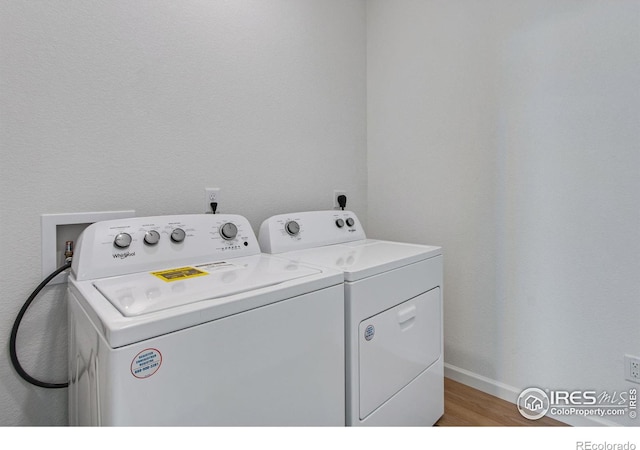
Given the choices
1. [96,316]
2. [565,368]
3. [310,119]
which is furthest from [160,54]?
[565,368]

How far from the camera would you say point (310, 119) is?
1.80 metres

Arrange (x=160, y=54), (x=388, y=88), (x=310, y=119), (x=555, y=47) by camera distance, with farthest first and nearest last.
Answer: (x=388, y=88)
(x=310, y=119)
(x=555, y=47)
(x=160, y=54)

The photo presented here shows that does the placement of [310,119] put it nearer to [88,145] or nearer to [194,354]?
[88,145]

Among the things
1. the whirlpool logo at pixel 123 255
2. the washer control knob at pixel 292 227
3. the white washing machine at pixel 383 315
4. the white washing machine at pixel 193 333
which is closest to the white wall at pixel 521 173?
the white washing machine at pixel 383 315

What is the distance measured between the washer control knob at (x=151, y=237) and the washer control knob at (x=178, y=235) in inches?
1.9

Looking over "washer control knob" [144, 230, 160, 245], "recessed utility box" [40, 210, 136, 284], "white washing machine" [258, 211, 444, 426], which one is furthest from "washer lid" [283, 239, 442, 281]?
"recessed utility box" [40, 210, 136, 284]

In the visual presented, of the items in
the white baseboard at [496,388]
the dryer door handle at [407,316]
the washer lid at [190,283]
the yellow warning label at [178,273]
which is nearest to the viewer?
the washer lid at [190,283]

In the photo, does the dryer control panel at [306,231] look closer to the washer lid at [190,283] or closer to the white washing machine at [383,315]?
the white washing machine at [383,315]

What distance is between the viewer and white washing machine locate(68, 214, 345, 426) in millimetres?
661

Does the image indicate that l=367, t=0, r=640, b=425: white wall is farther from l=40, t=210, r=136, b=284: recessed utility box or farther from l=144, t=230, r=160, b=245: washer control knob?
l=40, t=210, r=136, b=284: recessed utility box

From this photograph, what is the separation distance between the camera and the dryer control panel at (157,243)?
1014 mm

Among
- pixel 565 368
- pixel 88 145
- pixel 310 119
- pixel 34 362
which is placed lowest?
pixel 565 368

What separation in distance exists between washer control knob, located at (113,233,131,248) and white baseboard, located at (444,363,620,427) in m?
1.66

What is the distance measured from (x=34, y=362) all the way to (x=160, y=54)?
44.4 inches
